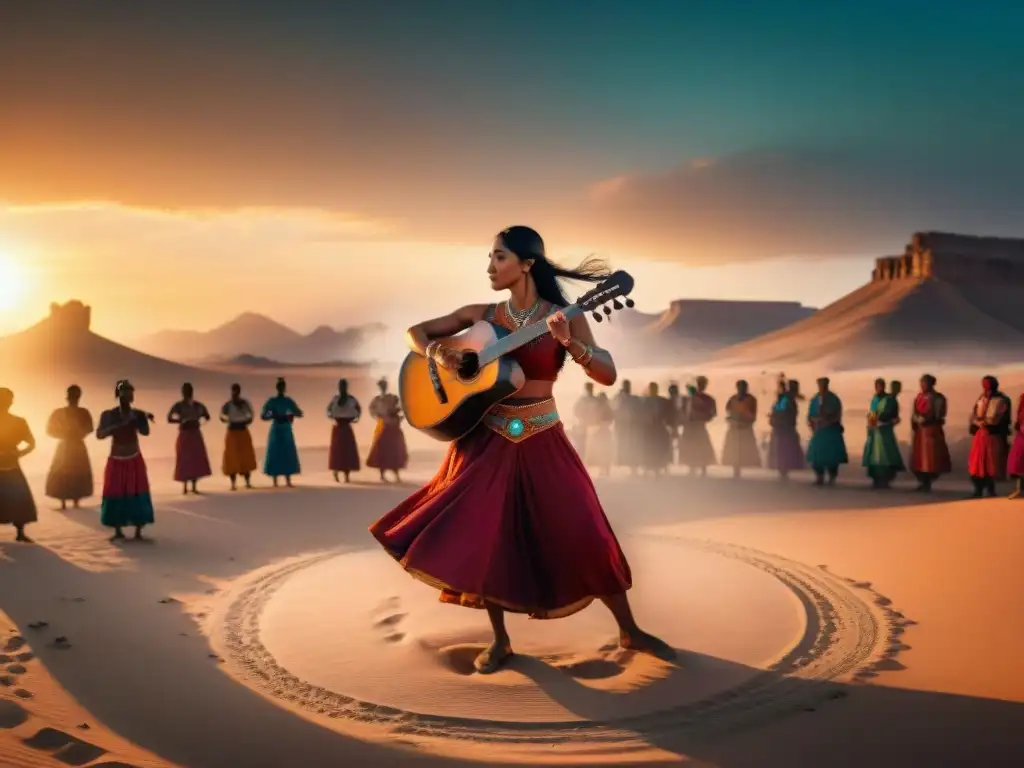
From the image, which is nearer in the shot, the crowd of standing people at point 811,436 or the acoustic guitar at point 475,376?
the acoustic guitar at point 475,376

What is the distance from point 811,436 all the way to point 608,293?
12.0 m

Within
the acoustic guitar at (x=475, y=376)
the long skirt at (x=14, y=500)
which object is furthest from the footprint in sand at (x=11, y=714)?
the long skirt at (x=14, y=500)

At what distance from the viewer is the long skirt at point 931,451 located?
1348cm

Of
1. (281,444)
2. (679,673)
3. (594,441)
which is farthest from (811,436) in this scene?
(679,673)

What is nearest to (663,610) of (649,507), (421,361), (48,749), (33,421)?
(421,361)

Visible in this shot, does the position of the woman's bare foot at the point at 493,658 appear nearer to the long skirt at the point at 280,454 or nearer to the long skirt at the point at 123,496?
the long skirt at the point at 123,496

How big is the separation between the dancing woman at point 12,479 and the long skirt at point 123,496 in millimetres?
776

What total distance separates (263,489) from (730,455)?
823 centimetres

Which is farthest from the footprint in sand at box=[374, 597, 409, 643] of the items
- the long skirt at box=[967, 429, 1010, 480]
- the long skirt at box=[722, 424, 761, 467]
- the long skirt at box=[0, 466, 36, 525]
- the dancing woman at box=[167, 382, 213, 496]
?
the long skirt at box=[722, 424, 761, 467]

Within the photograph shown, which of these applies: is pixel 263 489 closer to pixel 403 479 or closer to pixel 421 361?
pixel 403 479

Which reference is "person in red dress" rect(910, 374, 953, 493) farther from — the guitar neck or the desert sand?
the guitar neck

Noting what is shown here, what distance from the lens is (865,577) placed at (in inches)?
305

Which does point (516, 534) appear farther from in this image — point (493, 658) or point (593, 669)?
point (593, 669)

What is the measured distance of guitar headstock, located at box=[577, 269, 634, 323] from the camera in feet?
16.3
